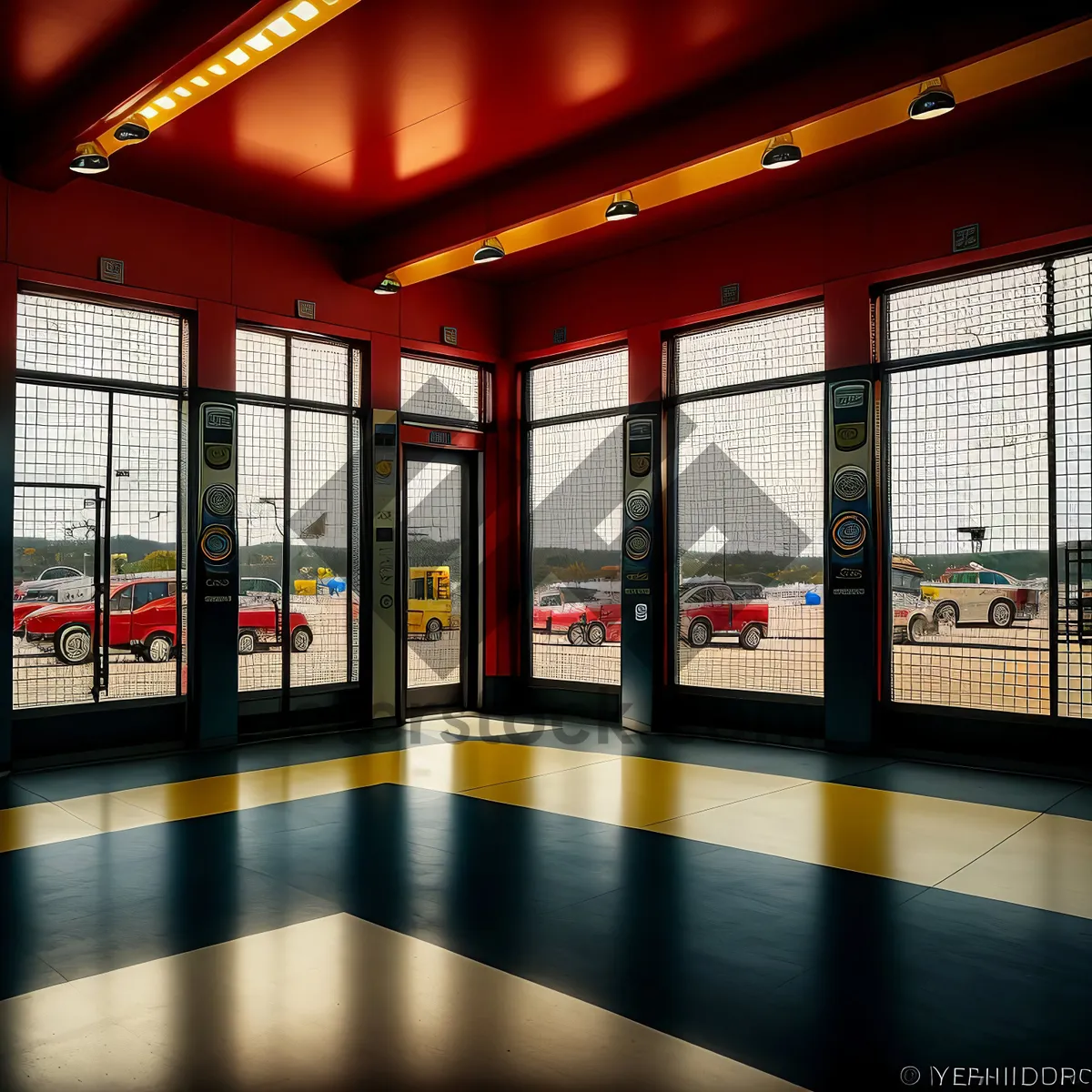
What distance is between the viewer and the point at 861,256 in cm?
758

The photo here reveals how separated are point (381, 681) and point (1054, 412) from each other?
6152mm

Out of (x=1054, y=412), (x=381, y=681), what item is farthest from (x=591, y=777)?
(x=1054, y=412)

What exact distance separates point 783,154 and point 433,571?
5486mm

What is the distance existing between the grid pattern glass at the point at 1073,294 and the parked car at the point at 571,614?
4.78 m

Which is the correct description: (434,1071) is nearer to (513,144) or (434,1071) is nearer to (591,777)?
(591,777)

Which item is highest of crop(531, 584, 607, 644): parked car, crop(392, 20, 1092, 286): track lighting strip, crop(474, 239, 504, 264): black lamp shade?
crop(392, 20, 1092, 286): track lighting strip

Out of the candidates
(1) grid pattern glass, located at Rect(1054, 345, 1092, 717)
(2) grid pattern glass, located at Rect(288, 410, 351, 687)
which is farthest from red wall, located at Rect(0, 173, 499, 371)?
(1) grid pattern glass, located at Rect(1054, 345, 1092, 717)

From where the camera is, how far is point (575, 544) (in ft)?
32.1

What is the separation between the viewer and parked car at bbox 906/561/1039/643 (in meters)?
6.84

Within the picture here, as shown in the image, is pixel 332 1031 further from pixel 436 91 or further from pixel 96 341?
pixel 96 341

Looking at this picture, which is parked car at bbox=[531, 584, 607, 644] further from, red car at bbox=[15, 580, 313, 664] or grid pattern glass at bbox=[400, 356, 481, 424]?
red car at bbox=[15, 580, 313, 664]

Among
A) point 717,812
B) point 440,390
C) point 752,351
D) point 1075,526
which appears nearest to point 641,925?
point 717,812

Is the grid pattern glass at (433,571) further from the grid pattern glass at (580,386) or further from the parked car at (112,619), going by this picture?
the parked car at (112,619)

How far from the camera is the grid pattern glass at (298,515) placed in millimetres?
8320
